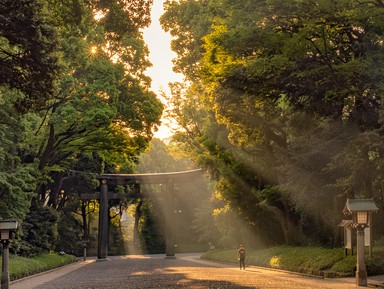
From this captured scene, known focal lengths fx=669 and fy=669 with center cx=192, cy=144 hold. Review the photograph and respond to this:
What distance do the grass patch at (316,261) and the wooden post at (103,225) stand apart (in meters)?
23.0

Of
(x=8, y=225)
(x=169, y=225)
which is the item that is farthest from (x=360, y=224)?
(x=169, y=225)

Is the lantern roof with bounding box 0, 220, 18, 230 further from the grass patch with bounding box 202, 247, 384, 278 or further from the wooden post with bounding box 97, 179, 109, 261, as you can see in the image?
the wooden post with bounding box 97, 179, 109, 261

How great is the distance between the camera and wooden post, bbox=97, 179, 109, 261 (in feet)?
202

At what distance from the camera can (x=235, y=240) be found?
53625 mm

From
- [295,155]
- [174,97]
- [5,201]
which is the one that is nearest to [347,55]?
[295,155]

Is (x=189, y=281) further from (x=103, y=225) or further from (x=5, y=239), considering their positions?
(x=103, y=225)

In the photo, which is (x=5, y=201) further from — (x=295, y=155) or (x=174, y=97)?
(x=174, y=97)

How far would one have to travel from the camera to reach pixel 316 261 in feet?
96.2

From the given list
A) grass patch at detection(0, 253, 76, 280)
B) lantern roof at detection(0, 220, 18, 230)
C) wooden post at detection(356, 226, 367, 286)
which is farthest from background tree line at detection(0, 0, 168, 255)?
wooden post at detection(356, 226, 367, 286)

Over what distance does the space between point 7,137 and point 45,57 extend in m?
20.8

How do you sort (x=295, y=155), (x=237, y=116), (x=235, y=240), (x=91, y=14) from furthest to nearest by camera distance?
(x=235, y=240) < (x=237, y=116) < (x=295, y=155) < (x=91, y=14)

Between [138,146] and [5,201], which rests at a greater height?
[138,146]

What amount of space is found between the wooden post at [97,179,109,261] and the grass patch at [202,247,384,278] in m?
23.0

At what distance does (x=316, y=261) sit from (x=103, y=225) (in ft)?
117
